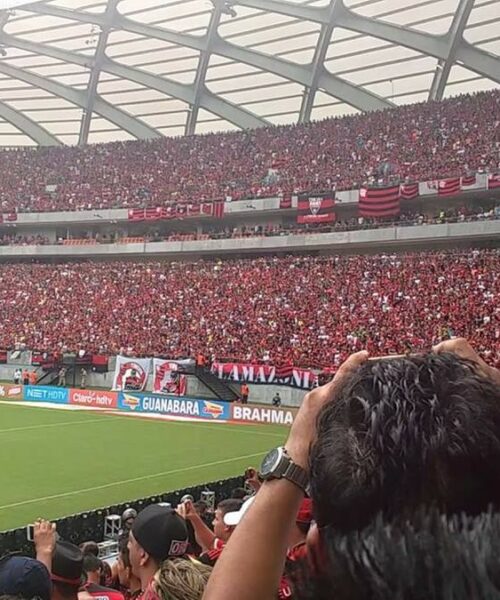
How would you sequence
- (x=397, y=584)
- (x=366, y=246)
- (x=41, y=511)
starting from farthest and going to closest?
(x=366, y=246)
(x=41, y=511)
(x=397, y=584)

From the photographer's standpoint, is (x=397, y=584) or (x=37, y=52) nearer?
(x=397, y=584)

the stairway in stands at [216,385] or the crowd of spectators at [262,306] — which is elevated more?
the crowd of spectators at [262,306]

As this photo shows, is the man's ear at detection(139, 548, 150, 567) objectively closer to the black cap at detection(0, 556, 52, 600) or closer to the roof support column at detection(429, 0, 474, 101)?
the black cap at detection(0, 556, 52, 600)

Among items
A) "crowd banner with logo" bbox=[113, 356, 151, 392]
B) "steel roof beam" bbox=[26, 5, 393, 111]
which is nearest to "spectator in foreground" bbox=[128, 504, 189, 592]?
"crowd banner with logo" bbox=[113, 356, 151, 392]

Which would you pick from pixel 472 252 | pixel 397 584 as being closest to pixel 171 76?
pixel 472 252

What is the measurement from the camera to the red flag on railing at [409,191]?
4091 cm

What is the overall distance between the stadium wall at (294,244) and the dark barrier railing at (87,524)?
28.0m

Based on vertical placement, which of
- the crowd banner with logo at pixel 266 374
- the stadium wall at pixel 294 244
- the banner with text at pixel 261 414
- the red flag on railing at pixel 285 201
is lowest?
the banner with text at pixel 261 414

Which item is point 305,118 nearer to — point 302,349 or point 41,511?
point 302,349

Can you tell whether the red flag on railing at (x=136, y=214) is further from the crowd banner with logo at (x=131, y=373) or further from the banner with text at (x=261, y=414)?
the banner with text at (x=261, y=414)

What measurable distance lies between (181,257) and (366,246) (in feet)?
42.3

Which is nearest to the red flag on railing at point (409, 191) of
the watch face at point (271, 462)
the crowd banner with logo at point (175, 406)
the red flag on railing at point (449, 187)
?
the red flag on railing at point (449, 187)

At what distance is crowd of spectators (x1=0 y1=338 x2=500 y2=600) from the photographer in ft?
3.44

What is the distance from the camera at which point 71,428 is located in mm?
26422
